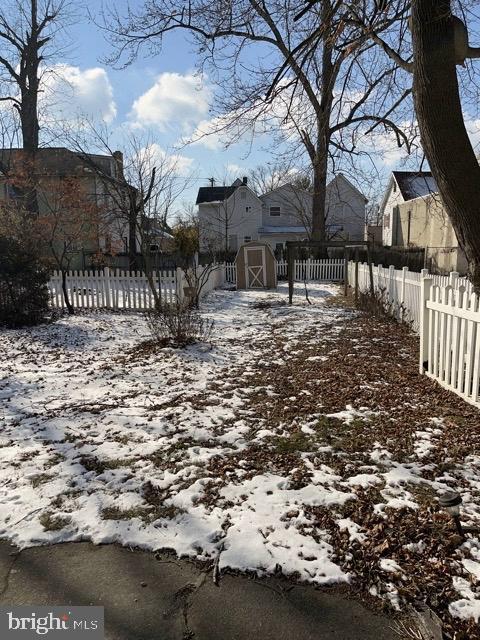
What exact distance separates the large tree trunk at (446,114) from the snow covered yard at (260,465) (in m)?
1.93

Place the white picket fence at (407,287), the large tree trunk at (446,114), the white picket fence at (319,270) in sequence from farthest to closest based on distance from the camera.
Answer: the white picket fence at (319,270)
the white picket fence at (407,287)
the large tree trunk at (446,114)

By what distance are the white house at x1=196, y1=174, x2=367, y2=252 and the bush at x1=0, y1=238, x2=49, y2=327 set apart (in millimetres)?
25648

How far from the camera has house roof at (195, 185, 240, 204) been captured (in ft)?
122

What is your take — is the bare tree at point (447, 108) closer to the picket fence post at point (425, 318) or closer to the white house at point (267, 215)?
the picket fence post at point (425, 318)

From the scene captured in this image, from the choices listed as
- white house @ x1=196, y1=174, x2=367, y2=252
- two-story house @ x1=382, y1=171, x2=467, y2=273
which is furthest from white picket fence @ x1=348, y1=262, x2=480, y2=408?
white house @ x1=196, y1=174, x2=367, y2=252

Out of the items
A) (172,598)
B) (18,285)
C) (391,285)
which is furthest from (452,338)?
(18,285)

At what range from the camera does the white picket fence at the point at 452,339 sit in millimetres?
3812

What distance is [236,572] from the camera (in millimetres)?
2018

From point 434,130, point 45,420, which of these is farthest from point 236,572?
point 434,130

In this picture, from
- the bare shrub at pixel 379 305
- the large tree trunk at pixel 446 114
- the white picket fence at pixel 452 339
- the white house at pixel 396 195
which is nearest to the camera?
the large tree trunk at pixel 446 114

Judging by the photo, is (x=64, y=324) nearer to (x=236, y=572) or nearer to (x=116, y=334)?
(x=116, y=334)

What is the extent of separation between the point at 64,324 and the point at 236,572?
8.83 m

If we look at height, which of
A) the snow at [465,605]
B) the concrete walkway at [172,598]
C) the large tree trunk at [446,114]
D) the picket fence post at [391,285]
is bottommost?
the concrete walkway at [172,598]

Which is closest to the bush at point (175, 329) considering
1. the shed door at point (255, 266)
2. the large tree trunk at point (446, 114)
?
the large tree trunk at point (446, 114)
